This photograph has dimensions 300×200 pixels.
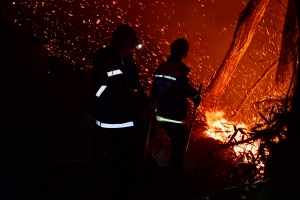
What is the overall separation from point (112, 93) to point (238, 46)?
13.7 feet

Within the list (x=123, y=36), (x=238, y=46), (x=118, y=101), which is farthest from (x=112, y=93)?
(x=238, y=46)

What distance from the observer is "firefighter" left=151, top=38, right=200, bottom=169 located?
14.1 feet

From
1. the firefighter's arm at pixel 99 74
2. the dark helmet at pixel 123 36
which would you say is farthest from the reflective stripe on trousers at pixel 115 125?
the dark helmet at pixel 123 36

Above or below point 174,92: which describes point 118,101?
below

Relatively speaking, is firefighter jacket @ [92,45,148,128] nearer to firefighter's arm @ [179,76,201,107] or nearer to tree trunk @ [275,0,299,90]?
firefighter's arm @ [179,76,201,107]

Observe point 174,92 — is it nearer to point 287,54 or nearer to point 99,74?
point 99,74

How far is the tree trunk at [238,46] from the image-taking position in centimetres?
670

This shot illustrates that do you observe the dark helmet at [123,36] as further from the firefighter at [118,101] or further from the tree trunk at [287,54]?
the tree trunk at [287,54]

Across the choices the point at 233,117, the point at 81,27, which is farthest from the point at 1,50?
the point at 233,117

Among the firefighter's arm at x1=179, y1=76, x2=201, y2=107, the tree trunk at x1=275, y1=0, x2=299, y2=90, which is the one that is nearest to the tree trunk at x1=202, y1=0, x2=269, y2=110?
the tree trunk at x1=275, y1=0, x2=299, y2=90

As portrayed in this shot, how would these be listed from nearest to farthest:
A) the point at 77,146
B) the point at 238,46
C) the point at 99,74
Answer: the point at 99,74, the point at 77,146, the point at 238,46

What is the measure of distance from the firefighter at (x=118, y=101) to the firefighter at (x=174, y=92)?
0.45 meters

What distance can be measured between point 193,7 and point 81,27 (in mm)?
4184

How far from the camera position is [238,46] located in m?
7.04
